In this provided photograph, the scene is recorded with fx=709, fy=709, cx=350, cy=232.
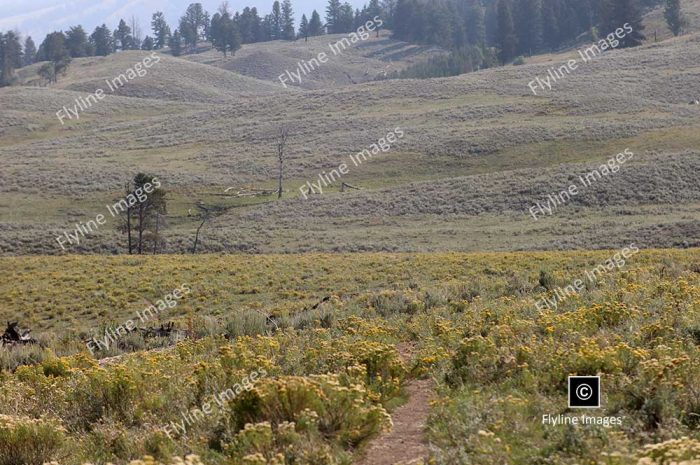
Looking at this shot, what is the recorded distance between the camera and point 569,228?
41312 mm

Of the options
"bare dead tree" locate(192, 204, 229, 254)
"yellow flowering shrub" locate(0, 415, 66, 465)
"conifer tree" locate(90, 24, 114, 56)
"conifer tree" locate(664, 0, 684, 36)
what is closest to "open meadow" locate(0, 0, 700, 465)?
"yellow flowering shrub" locate(0, 415, 66, 465)

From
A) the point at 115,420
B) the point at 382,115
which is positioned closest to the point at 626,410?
the point at 115,420

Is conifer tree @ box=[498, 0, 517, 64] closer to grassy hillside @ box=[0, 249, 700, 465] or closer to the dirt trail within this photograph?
grassy hillside @ box=[0, 249, 700, 465]

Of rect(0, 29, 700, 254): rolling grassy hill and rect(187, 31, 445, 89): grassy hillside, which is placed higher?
rect(187, 31, 445, 89): grassy hillside

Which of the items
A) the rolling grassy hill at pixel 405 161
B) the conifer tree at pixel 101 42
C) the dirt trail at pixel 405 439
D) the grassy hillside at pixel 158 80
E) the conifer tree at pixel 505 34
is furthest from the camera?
the conifer tree at pixel 101 42

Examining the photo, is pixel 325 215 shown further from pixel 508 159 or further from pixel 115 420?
pixel 115 420

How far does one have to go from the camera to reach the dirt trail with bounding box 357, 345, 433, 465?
20.2 ft

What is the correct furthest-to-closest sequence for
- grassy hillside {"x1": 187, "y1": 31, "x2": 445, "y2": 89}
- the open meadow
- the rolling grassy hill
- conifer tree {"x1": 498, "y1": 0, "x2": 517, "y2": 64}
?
grassy hillside {"x1": 187, "y1": 31, "x2": 445, "y2": 89} < conifer tree {"x1": 498, "y1": 0, "x2": 517, "y2": 64} < the rolling grassy hill < the open meadow

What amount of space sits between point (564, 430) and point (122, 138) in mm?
91760

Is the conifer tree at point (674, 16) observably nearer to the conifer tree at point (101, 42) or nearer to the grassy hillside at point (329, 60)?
the grassy hillside at point (329, 60)

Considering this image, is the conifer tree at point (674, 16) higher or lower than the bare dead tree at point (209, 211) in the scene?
higher

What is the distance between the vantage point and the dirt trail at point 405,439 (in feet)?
20.2

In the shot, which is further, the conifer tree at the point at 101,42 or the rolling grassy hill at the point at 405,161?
the conifer tree at the point at 101,42

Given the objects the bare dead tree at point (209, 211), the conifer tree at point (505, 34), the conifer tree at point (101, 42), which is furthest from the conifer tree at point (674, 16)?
the conifer tree at point (101, 42)
